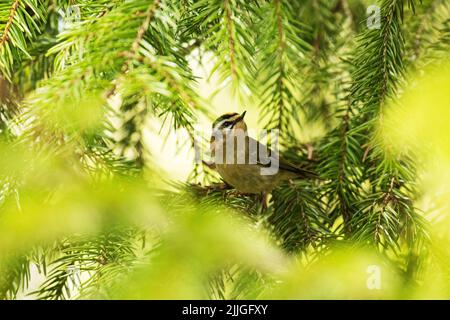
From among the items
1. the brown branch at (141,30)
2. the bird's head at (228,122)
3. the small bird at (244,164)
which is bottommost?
the brown branch at (141,30)

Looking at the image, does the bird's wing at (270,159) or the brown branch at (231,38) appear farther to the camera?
the bird's wing at (270,159)

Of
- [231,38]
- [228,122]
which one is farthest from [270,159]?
[231,38]

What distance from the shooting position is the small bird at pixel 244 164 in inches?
60.8

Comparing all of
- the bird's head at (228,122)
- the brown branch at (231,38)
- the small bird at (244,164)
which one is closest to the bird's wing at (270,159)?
the small bird at (244,164)

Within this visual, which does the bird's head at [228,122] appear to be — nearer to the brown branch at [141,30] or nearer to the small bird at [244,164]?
the small bird at [244,164]

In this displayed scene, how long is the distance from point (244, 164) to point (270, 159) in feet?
0.27

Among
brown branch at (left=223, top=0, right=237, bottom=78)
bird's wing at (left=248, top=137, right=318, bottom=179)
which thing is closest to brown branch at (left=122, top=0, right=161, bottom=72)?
brown branch at (left=223, top=0, right=237, bottom=78)

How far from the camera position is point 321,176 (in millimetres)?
1421

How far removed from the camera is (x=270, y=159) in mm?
1720

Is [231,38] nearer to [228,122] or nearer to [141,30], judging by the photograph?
[141,30]

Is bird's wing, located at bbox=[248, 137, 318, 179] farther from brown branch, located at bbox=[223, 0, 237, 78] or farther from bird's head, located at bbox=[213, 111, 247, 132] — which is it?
brown branch, located at bbox=[223, 0, 237, 78]

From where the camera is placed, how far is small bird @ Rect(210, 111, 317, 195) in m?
1.54

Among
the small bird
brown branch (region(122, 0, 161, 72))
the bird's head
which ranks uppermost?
the bird's head
